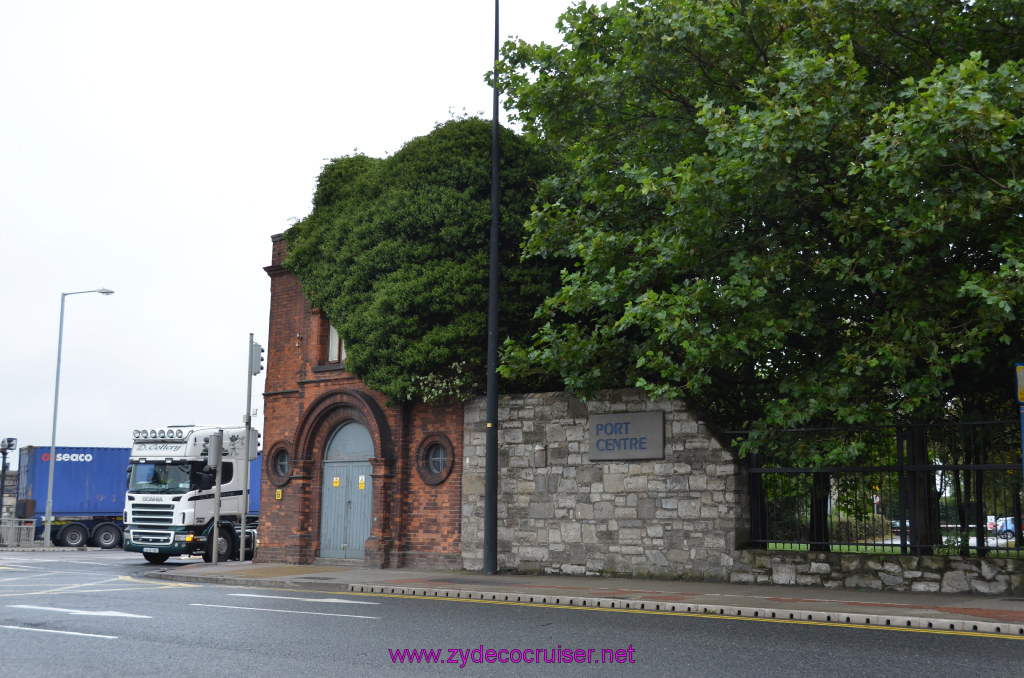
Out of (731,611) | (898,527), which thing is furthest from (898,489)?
(731,611)

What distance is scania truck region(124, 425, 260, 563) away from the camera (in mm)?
24359

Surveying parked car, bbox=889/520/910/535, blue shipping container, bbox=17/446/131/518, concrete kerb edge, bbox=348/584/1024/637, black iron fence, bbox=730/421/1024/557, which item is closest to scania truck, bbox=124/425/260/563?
concrete kerb edge, bbox=348/584/1024/637

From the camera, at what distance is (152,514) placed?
81.0 ft

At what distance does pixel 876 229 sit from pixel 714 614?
5.69 metres

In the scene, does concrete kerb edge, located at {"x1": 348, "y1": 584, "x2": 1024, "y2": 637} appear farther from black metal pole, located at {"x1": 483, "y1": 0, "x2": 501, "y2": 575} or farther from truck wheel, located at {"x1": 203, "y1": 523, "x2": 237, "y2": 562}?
truck wheel, located at {"x1": 203, "y1": 523, "x2": 237, "y2": 562}

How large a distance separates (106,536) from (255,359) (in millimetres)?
17622

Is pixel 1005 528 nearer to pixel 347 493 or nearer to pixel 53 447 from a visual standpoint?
pixel 347 493

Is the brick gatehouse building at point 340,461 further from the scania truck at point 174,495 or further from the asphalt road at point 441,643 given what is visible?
the asphalt road at point 441,643

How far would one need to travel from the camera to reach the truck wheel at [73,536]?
35531 millimetres

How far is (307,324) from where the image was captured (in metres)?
23.7

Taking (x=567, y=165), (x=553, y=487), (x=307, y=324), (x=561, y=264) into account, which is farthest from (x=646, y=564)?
(x=307, y=324)

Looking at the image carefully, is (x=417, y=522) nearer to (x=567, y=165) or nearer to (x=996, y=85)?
(x=567, y=165)

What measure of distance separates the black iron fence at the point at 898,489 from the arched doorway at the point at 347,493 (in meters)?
9.46

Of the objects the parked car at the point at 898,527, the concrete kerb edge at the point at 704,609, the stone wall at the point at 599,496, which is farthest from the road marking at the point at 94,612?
the parked car at the point at 898,527
